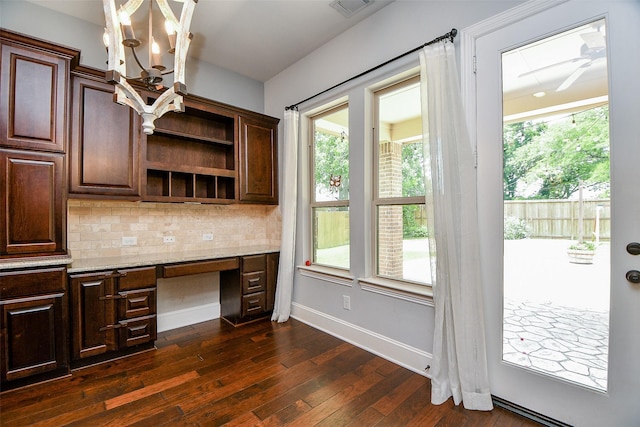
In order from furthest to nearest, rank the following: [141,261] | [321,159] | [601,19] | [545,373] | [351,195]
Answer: [321,159] → [351,195] → [141,261] → [545,373] → [601,19]

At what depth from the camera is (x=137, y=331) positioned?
100 inches

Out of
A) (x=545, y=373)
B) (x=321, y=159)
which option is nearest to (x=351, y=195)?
(x=321, y=159)

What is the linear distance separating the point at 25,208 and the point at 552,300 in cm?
365

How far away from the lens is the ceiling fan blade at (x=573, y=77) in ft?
5.36

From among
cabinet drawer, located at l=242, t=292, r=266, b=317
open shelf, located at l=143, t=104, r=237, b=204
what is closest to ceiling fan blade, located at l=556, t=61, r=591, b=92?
open shelf, located at l=143, t=104, r=237, b=204

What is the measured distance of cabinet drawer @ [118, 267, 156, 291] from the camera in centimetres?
248

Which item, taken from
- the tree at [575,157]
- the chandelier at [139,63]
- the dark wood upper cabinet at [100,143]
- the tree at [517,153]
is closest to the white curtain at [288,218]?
the dark wood upper cabinet at [100,143]

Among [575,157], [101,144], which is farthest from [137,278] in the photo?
[575,157]

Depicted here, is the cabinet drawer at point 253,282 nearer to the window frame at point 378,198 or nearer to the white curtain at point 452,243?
the window frame at point 378,198

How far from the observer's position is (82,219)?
108 inches

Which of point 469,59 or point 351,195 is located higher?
point 469,59

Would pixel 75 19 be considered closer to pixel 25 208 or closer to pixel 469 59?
pixel 25 208

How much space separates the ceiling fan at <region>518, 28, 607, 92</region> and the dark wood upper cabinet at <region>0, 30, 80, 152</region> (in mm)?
3446

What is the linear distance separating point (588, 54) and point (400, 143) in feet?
4.25
